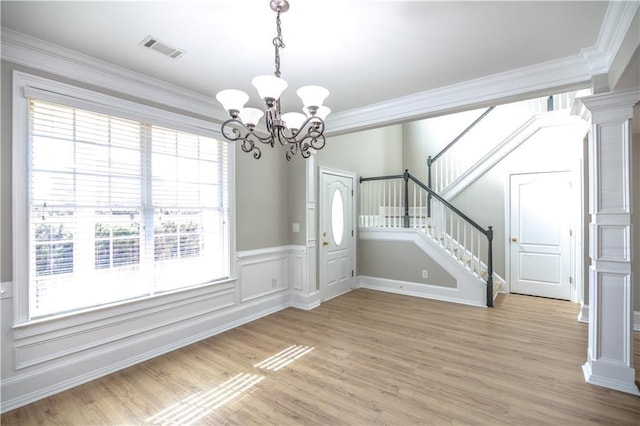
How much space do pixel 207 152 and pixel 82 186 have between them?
1.30 metres

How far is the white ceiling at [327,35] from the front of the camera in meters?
2.01

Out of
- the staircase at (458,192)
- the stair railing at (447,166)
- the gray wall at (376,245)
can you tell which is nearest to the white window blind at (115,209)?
the gray wall at (376,245)

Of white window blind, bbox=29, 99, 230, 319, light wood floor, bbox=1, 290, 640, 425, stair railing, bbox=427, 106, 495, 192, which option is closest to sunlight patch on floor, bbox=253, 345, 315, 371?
light wood floor, bbox=1, 290, 640, 425

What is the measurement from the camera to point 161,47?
2.47m

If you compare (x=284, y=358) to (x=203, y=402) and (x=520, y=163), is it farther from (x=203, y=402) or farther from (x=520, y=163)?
(x=520, y=163)

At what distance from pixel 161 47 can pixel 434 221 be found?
4.50m

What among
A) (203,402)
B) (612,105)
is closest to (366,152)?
(612,105)

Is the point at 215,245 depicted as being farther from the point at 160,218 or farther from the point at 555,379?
the point at 555,379

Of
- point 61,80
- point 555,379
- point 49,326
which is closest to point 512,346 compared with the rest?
point 555,379

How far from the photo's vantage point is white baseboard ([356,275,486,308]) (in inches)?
192

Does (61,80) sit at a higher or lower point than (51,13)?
lower

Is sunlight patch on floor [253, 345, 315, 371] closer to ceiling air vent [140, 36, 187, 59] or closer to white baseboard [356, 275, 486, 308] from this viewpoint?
white baseboard [356, 275, 486, 308]

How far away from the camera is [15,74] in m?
2.33

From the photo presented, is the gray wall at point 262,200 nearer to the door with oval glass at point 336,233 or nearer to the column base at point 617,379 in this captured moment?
the door with oval glass at point 336,233
